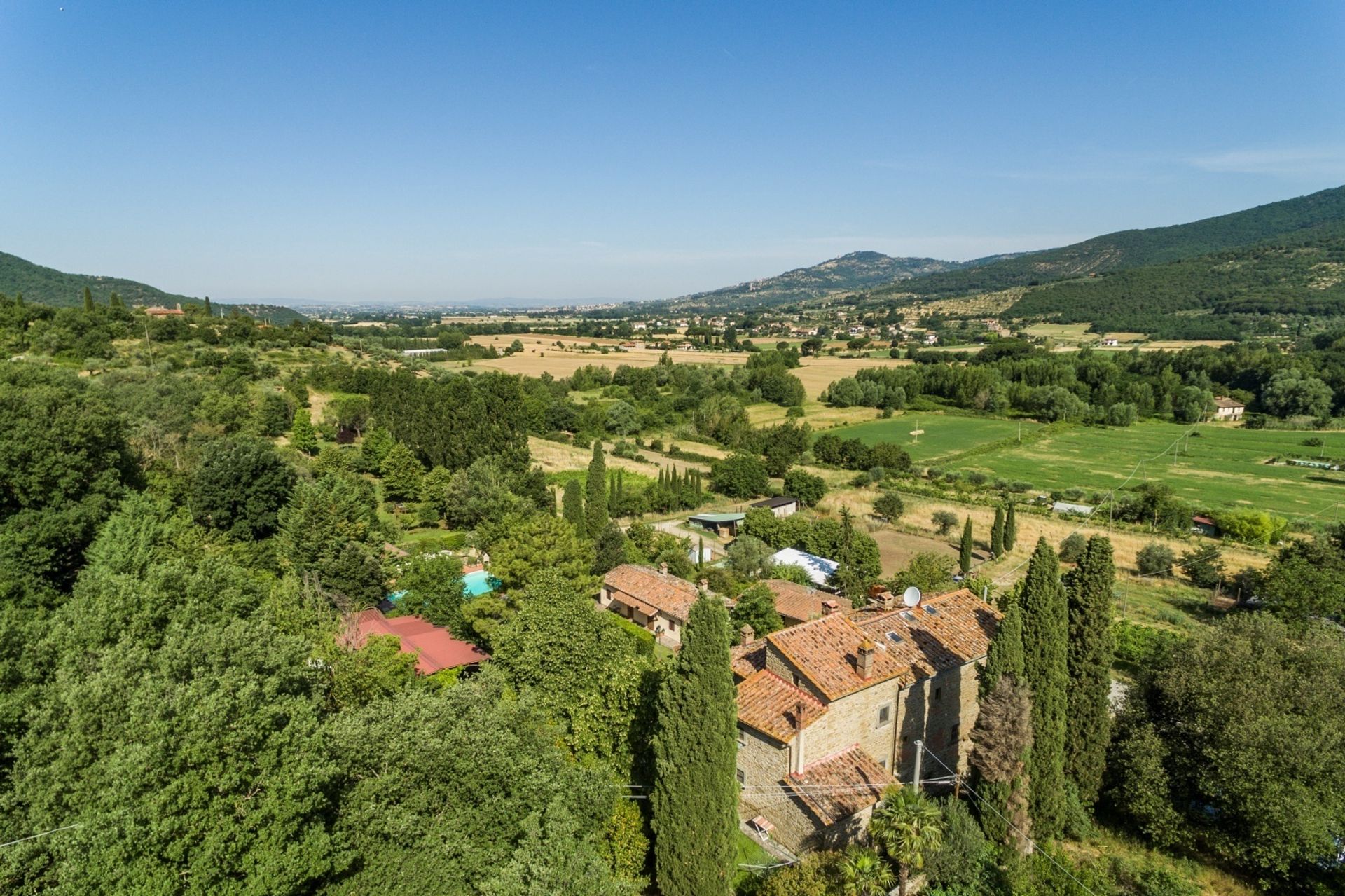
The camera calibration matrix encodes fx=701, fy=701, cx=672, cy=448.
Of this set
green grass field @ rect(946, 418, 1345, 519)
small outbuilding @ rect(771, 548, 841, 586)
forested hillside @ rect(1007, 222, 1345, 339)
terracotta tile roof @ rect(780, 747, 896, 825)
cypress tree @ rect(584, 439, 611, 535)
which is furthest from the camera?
forested hillside @ rect(1007, 222, 1345, 339)

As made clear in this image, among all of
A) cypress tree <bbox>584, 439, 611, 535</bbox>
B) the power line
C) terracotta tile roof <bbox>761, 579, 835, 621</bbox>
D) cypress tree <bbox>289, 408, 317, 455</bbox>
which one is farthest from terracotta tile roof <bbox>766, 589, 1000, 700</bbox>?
cypress tree <bbox>289, 408, 317, 455</bbox>

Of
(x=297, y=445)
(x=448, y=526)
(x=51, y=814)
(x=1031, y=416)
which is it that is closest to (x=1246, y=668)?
(x=51, y=814)

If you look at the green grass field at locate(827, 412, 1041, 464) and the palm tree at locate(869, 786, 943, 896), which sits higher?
the palm tree at locate(869, 786, 943, 896)

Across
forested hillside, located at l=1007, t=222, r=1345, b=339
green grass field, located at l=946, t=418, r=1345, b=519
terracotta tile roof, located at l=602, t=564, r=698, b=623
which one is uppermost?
forested hillside, located at l=1007, t=222, r=1345, b=339

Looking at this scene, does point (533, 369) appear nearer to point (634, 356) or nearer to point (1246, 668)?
point (634, 356)

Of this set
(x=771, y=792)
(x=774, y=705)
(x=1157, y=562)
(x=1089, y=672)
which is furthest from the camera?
(x=1157, y=562)

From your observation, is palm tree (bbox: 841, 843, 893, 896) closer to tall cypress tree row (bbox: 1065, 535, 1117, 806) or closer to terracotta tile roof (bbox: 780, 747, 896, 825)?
terracotta tile roof (bbox: 780, 747, 896, 825)

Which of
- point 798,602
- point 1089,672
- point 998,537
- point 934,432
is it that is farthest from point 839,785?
point 934,432

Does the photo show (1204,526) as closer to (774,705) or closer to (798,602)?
(798,602)
